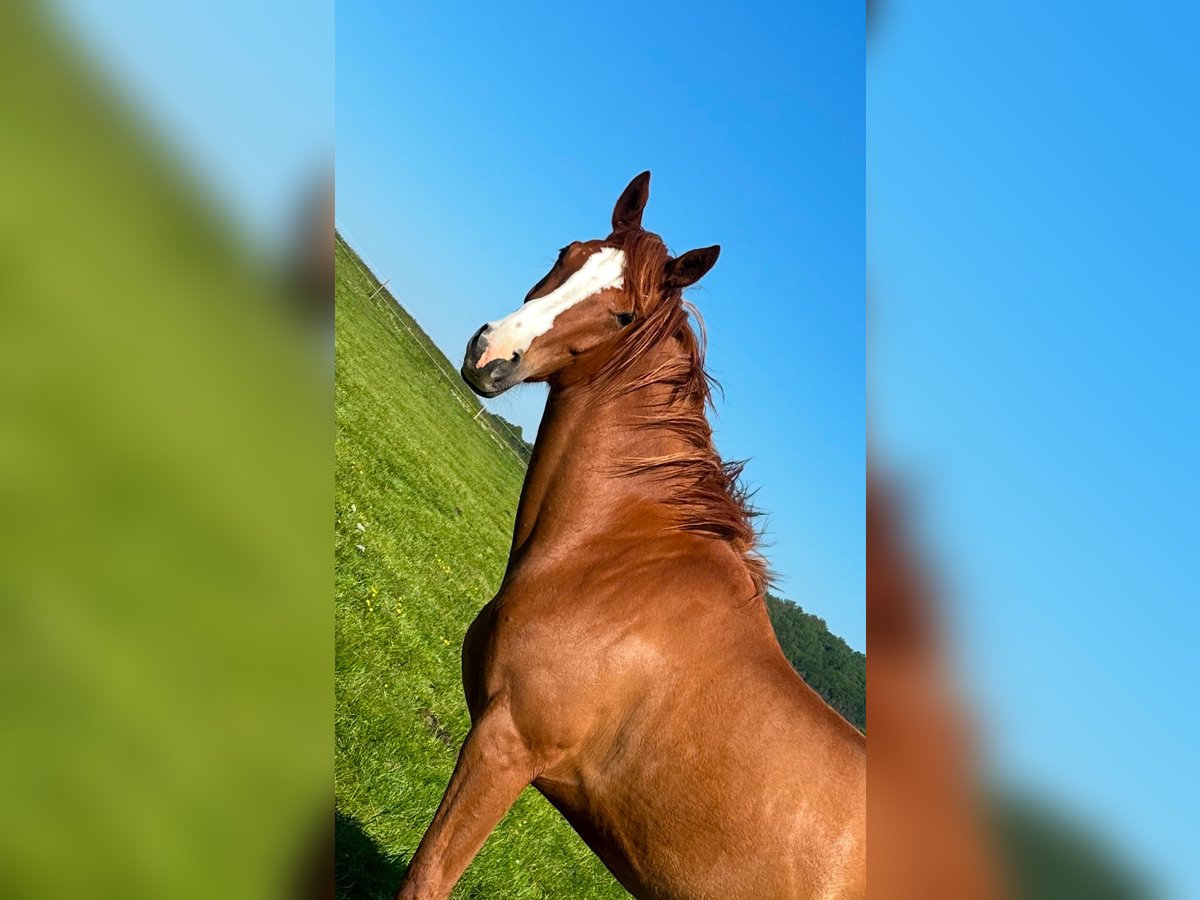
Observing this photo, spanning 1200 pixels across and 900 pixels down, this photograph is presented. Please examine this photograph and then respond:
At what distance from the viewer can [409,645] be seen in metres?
5.42

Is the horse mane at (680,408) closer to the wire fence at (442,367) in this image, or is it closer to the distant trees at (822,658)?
the distant trees at (822,658)

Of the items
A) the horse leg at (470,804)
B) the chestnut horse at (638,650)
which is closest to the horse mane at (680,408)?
the chestnut horse at (638,650)

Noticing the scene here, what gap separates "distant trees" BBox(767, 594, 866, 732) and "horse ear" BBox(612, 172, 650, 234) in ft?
4.38

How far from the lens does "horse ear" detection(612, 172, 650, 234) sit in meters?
2.81

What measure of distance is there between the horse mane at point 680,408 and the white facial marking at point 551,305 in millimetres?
59

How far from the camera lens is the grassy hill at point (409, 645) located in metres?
3.56

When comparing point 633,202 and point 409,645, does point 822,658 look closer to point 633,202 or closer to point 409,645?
point 633,202

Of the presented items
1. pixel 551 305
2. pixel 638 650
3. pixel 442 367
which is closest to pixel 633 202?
pixel 551 305
